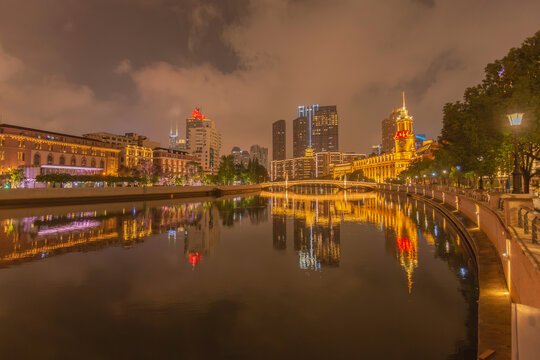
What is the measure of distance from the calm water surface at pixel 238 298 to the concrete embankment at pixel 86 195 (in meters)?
28.2

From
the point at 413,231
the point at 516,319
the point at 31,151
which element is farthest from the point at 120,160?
the point at 516,319

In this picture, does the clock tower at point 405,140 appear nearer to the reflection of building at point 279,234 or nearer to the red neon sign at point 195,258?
the reflection of building at point 279,234

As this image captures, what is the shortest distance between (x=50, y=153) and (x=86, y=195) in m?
43.6

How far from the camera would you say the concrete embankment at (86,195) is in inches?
1679

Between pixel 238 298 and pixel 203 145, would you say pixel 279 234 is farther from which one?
pixel 203 145

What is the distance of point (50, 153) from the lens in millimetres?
81750

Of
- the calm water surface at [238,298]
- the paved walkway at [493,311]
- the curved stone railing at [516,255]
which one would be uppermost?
the curved stone railing at [516,255]

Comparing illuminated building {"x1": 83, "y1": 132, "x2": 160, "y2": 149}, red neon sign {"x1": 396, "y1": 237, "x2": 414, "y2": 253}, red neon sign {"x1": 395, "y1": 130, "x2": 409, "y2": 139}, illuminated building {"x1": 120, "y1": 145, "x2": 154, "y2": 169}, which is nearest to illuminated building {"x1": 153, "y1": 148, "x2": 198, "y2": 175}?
illuminated building {"x1": 120, "y1": 145, "x2": 154, "y2": 169}

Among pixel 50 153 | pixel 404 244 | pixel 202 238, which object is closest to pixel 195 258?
pixel 202 238

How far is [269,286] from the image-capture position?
1195cm

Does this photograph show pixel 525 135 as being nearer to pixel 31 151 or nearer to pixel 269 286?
pixel 269 286

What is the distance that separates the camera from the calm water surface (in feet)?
25.6

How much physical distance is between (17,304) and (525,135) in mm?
27002

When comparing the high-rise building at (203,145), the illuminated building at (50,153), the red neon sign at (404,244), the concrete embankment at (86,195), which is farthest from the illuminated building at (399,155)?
the red neon sign at (404,244)
